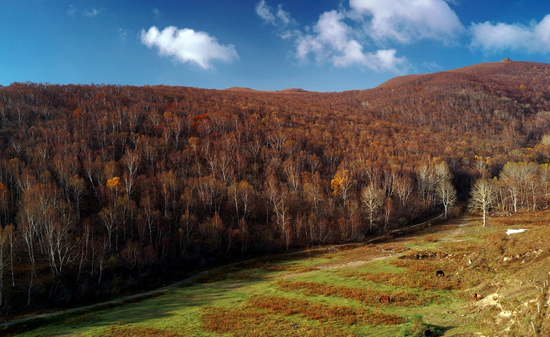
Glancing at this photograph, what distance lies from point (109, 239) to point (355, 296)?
48.4 m

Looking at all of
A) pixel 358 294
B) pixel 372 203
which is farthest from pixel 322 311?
pixel 372 203

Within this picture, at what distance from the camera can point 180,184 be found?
80.7 m

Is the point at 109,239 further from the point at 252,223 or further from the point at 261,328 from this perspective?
the point at 261,328

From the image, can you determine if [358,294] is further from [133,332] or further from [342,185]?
[342,185]

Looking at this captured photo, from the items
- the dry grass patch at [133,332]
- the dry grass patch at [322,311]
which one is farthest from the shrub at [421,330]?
the dry grass patch at [133,332]

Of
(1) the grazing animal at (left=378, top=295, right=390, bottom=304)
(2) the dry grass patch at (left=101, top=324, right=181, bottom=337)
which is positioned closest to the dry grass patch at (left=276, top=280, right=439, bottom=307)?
(1) the grazing animal at (left=378, top=295, right=390, bottom=304)

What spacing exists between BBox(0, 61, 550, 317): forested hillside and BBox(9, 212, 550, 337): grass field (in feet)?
46.9

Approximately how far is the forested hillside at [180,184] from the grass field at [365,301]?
14.3 metres

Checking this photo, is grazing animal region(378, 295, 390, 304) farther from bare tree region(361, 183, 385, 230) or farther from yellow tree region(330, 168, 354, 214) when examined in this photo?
yellow tree region(330, 168, 354, 214)

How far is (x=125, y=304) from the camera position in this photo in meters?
38.9

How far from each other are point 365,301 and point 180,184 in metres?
64.3

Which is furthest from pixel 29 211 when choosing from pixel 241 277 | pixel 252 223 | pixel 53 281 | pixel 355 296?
pixel 355 296

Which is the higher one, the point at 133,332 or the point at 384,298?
the point at 133,332

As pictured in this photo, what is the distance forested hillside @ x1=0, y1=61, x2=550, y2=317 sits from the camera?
4834 centimetres
